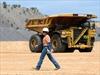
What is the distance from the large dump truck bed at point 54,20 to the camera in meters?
32.8

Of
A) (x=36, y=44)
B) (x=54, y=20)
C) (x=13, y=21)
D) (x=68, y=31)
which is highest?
(x=54, y=20)

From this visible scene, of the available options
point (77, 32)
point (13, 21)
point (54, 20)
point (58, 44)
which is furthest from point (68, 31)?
point (13, 21)

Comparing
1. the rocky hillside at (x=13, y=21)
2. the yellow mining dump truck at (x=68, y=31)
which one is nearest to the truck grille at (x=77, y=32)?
the yellow mining dump truck at (x=68, y=31)

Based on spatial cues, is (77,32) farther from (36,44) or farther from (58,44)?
(36,44)

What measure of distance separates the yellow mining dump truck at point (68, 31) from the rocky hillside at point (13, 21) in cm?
5887

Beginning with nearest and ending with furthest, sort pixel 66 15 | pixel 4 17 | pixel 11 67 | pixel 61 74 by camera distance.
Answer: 1. pixel 61 74
2. pixel 11 67
3. pixel 66 15
4. pixel 4 17

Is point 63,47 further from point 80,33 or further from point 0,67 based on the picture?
point 0,67

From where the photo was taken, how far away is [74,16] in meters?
33.0

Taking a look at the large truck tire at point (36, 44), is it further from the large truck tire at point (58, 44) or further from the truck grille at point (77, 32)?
the truck grille at point (77, 32)

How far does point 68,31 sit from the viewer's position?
32.9 m

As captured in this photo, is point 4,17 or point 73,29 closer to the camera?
point 73,29

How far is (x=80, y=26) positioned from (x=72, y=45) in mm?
1899

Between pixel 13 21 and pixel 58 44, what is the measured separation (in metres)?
83.7

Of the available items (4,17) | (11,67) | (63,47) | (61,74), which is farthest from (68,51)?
(4,17)
